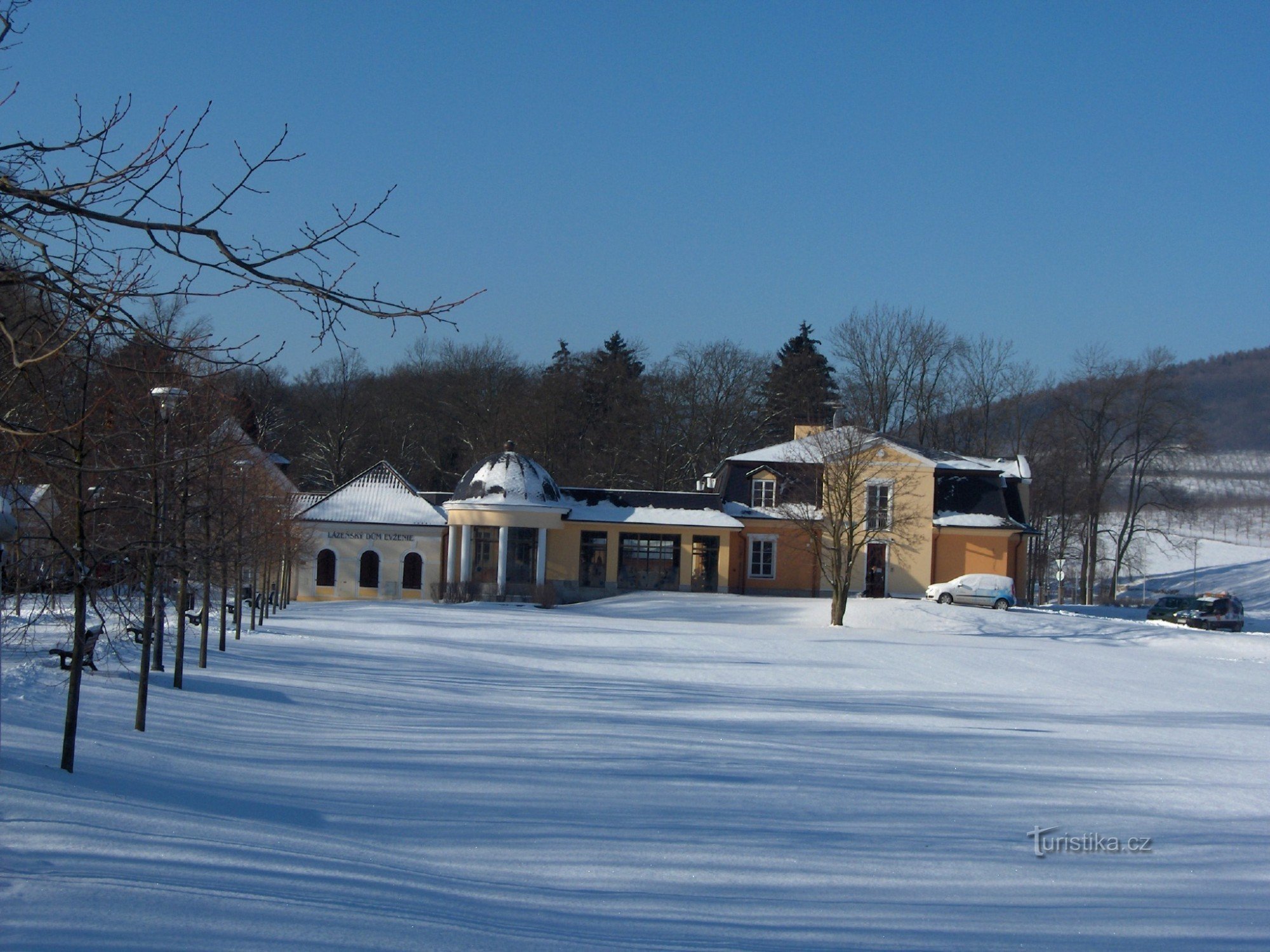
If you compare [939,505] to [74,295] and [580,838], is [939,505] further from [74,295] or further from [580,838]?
[74,295]

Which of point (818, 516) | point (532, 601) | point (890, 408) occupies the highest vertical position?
point (890, 408)

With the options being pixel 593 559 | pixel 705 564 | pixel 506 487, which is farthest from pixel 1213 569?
pixel 506 487

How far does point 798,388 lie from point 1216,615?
100 feet

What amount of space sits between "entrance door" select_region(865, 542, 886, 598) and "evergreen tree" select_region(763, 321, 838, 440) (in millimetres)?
16145

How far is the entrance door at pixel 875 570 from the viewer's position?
4712 centimetres

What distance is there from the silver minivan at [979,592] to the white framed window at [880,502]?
11.5 feet

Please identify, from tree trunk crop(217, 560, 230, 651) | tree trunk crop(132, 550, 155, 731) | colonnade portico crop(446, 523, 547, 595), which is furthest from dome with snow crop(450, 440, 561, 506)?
tree trunk crop(132, 550, 155, 731)

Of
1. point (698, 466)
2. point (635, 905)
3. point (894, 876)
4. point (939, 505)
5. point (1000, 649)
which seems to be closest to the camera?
point (635, 905)

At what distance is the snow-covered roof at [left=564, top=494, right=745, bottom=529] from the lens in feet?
149

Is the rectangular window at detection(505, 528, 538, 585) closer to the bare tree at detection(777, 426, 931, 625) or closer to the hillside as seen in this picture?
the bare tree at detection(777, 426, 931, 625)

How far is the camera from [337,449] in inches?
2303

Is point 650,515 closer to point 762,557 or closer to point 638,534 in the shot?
point 638,534

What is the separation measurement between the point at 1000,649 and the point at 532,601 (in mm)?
18803

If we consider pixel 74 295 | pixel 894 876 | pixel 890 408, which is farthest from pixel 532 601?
pixel 74 295
